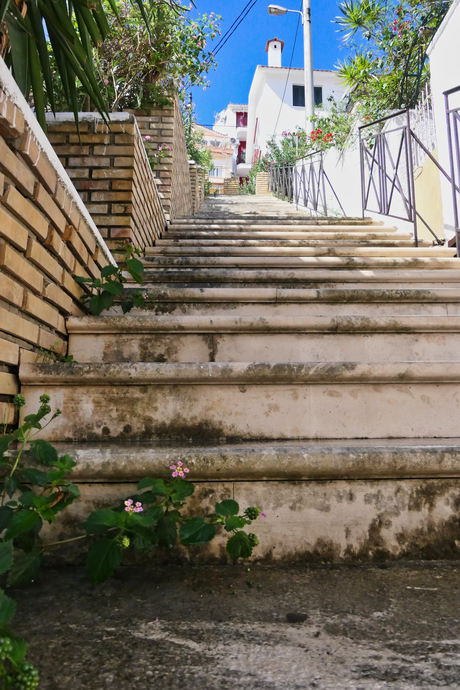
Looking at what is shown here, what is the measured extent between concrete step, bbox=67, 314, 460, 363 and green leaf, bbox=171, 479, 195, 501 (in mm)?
754

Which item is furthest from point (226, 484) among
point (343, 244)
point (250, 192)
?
point (250, 192)

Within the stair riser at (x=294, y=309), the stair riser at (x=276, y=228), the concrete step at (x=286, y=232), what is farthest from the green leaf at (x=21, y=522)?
the stair riser at (x=276, y=228)

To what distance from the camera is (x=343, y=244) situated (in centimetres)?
341

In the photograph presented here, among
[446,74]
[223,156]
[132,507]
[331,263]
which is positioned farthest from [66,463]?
[223,156]

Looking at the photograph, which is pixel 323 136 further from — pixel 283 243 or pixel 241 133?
pixel 241 133

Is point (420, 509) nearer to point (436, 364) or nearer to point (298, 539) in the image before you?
point (298, 539)

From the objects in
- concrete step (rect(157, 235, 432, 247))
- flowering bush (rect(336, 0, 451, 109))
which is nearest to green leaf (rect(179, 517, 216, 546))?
concrete step (rect(157, 235, 432, 247))

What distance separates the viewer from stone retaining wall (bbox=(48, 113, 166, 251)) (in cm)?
252

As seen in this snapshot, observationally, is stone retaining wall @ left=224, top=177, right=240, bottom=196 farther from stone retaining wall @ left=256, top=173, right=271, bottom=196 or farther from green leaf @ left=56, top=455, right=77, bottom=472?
green leaf @ left=56, top=455, right=77, bottom=472

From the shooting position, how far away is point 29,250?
53.4 inches

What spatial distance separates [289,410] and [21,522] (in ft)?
2.60

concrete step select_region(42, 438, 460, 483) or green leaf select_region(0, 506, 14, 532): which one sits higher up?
concrete step select_region(42, 438, 460, 483)

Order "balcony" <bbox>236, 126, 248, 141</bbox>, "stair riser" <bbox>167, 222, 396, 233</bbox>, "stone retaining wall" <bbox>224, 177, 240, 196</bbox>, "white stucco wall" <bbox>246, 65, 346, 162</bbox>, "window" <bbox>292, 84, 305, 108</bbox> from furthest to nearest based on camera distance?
1. "balcony" <bbox>236, 126, 248, 141</bbox>
2. "stone retaining wall" <bbox>224, 177, 240, 196</bbox>
3. "window" <bbox>292, 84, 305, 108</bbox>
4. "white stucco wall" <bbox>246, 65, 346, 162</bbox>
5. "stair riser" <bbox>167, 222, 396, 233</bbox>

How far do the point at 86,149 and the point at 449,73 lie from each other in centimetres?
327
